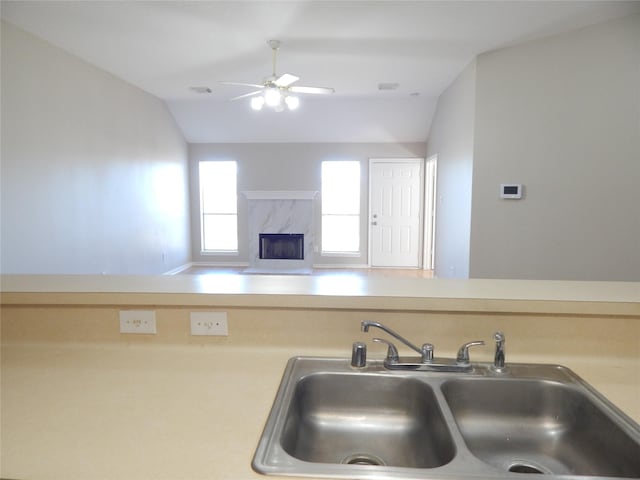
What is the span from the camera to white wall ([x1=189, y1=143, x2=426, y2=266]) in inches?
271

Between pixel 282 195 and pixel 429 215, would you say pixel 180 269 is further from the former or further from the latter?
pixel 429 215

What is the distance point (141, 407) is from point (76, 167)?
3974mm

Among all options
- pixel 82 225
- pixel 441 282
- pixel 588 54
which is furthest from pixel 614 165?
pixel 82 225

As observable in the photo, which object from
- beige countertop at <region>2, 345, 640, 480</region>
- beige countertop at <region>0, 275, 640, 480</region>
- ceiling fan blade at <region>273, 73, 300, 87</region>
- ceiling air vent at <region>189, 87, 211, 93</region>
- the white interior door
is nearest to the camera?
beige countertop at <region>2, 345, 640, 480</region>

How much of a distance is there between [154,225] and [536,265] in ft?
16.8

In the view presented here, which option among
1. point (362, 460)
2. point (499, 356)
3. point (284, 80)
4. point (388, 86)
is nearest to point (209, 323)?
point (362, 460)

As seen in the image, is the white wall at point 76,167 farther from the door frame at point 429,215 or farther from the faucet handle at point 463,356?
the door frame at point 429,215

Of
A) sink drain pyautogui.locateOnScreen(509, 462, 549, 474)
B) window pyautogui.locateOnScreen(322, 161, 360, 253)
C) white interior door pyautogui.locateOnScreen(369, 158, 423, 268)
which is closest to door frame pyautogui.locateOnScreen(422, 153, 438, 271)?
white interior door pyautogui.locateOnScreen(369, 158, 423, 268)

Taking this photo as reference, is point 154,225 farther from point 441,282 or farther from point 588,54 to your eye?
point 588,54

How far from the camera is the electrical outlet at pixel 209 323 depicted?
3.83 ft

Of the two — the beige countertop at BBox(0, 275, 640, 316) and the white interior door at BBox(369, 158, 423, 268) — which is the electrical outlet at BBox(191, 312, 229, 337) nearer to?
the beige countertop at BBox(0, 275, 640, 316)

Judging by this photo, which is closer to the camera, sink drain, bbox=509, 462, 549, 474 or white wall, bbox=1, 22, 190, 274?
sink drain, bbox=509, 462, 549, 474

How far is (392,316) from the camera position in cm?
112

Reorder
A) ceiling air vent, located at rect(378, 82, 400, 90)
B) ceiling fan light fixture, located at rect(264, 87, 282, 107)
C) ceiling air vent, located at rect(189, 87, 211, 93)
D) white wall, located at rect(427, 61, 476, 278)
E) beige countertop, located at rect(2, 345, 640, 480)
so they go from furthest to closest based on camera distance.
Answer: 1. ceiling air vent, located at rect(189, 87, 211, 93)
2. ceiling air vent, located at rect(378, 82, 400, 90)
3. white wall, located at rect(427, 61, 476, 278)
4. ceiling fan light fixture, located at rect(264, 87, 282, 107)
5. beige countertop, located at rect(2, 345, 640, 480)
